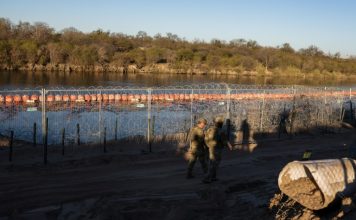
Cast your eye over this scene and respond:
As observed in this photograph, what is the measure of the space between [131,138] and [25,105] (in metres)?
10.5

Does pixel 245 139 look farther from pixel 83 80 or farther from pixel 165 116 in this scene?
pixel 83 80

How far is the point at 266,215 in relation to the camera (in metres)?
10.2

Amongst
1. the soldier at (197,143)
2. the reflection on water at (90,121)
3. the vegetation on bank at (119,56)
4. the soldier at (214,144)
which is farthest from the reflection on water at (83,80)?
the soldier at (214,144)

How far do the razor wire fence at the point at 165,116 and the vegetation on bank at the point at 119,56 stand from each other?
52.0 m

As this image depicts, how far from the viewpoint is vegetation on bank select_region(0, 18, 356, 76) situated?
81938mm

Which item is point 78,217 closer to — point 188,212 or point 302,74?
point 188,212

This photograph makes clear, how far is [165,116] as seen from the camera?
27.0m

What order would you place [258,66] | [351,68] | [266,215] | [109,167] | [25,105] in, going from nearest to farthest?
1. [266,215]
2. [109,167]
3. [25,105]
4. [258,66]
5. [351,68]

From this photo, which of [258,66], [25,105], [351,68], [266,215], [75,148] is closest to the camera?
[266,215]

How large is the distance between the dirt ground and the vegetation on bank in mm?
63779

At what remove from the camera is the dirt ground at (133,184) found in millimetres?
10906

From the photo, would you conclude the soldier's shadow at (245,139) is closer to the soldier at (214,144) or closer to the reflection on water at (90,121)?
the reflection on water at (90,121)

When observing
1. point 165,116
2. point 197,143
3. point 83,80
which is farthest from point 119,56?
point 197,143

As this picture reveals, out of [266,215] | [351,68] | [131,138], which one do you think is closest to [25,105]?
[131,138]
